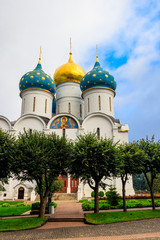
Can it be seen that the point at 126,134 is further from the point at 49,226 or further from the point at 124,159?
the point at 49,226

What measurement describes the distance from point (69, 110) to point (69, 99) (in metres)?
1.86

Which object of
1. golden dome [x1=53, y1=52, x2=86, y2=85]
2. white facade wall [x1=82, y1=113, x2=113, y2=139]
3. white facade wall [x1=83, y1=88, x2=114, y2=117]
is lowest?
white facade wall [x1=82, y1=113, x2=113, y2=139]

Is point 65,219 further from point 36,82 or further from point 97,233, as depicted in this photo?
point 36,82

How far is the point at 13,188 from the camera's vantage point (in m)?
23.5

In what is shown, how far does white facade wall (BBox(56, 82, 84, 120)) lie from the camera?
3167cm

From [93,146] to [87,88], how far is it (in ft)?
53.2

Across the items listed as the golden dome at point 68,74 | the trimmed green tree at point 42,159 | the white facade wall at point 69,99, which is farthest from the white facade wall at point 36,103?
the trimmed green tree at point 42,159

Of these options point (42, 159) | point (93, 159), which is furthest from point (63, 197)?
point (42, 159)

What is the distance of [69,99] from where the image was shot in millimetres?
32156

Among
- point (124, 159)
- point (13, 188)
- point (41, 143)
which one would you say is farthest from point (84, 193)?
point (41, 143)

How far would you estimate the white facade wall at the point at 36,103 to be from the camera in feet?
93.6

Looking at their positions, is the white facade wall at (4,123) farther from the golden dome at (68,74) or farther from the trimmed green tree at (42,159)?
the trimmed green tree at (42,159)

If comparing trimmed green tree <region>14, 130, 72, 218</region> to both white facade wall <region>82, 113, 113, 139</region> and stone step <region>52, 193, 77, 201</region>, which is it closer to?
stone step <region>52, 193, 77, 201</region>

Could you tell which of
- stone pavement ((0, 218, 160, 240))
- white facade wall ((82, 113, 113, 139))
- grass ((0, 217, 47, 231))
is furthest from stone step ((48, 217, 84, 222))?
white facade wall ((82, 113, 113, 139))
